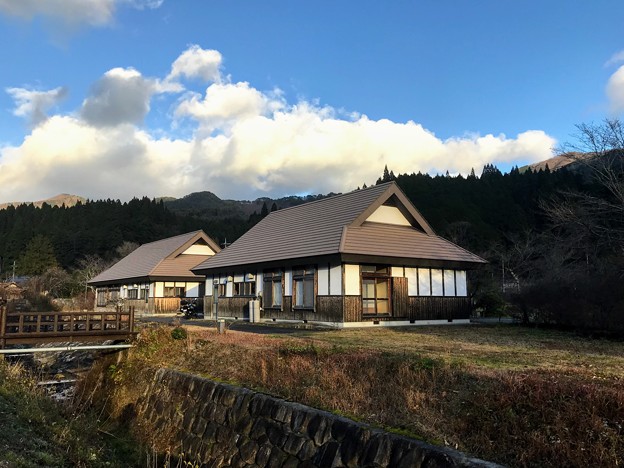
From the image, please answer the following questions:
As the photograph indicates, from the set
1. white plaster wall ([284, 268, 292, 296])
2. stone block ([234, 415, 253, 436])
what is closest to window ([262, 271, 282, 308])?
white plaster wall ([284, 268, 292, 296])

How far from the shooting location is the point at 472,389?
6.62 meters

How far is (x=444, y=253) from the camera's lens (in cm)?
2278

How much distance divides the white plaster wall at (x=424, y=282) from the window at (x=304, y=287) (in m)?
5.16

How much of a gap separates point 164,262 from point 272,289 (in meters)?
16.1

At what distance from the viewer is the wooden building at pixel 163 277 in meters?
35.9

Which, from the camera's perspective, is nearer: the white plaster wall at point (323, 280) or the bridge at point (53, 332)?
the bridge at point (53, 332)

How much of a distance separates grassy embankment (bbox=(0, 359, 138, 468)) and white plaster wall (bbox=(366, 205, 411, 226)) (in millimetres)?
14507

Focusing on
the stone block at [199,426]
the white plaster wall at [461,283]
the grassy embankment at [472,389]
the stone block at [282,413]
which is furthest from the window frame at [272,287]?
the stone block at [282,413]

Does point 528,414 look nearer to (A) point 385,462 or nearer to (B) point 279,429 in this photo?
(A) point 385,462

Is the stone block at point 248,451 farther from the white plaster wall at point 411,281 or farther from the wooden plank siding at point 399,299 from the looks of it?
the white plaster wall at point 411,281

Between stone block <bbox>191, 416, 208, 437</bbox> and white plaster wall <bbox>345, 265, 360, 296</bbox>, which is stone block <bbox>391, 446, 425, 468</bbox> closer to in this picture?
stone block <bbox>191, 416, 208, 437</bbox>

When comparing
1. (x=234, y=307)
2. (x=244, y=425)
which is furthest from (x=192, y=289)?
(x=244, y=425)

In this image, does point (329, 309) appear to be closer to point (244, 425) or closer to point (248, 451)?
point (244, 425)

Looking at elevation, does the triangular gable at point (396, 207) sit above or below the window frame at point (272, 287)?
above
